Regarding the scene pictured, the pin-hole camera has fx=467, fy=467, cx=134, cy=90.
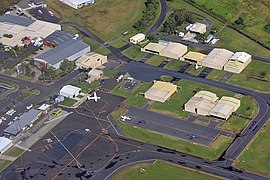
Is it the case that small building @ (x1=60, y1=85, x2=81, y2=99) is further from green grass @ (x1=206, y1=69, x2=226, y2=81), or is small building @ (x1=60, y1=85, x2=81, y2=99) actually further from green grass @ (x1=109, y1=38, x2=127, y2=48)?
green grass @ (x1=206, y1=69, x2=226, y2=81)

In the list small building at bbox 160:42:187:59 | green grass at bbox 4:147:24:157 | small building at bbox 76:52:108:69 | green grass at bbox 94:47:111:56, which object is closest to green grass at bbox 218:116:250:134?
small building at bbox 160:42:187:59

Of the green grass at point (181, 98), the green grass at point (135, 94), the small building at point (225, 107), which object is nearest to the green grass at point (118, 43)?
the green grass at point (135, 94)

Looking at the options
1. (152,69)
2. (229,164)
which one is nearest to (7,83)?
(152,69)

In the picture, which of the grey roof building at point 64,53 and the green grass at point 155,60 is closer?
the grey roof building at point 64,53

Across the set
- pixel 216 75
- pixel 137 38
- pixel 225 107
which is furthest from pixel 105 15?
pixel 225 107

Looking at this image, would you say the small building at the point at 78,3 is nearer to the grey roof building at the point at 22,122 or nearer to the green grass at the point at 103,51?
→ the green grass at the point at 103,51

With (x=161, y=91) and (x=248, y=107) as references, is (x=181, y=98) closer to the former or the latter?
(x=161, y=91)
